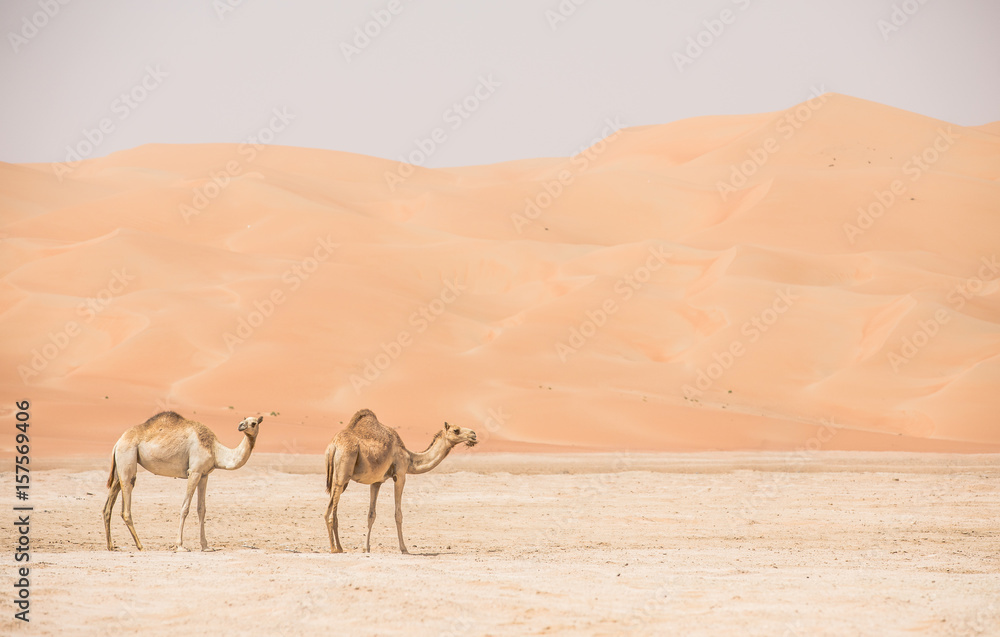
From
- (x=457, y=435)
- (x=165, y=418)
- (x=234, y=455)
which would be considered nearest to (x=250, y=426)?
(x=234, y=455)

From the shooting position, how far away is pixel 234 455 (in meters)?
13.0

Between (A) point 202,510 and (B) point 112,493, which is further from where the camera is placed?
(B) point 112,493

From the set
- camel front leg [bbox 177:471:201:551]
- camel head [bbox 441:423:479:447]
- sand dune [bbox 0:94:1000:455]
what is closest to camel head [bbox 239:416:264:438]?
camel front leg [bbox 177:471:201:551]

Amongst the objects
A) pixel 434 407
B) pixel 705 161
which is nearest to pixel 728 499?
pixel 434 407

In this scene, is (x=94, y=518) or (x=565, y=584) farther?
(x=94, y=518)

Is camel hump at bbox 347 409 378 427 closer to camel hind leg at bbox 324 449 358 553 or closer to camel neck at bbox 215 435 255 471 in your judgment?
camel hind leg at bbox 324 449 358 553

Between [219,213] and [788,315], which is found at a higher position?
[219,213]

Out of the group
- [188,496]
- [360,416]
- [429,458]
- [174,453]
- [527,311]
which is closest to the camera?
[188,496]

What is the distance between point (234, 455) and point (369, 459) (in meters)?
1.70

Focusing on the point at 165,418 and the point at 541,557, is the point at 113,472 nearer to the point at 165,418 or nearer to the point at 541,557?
the point at 165,418

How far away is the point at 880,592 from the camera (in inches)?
406

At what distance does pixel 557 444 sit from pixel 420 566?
22167 millimetres

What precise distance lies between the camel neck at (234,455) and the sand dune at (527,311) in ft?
50.3

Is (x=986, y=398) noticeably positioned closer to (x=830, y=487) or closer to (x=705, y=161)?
(x=830, y=487)
